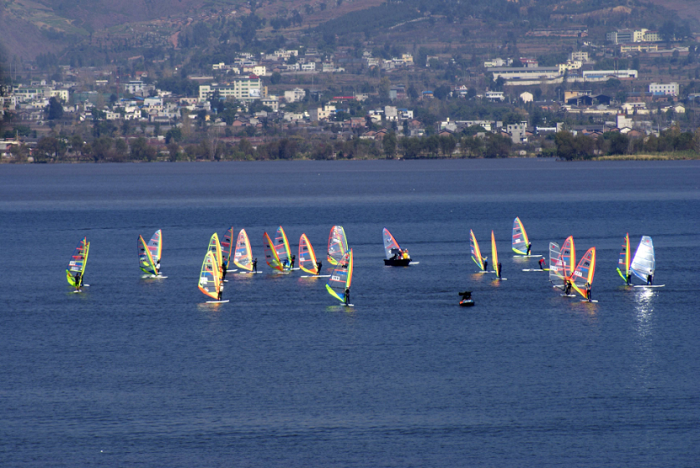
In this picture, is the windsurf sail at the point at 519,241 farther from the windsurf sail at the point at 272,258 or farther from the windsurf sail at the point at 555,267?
the windsurf sail at the point at 272,258

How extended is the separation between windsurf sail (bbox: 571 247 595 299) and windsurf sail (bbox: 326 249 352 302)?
Result: 54.8ft

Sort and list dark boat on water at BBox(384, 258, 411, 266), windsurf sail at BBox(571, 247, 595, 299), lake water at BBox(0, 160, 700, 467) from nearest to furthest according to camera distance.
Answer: lake water at BBox(0, 160, 700, 467) → windsurf sail at BBox(571, 247, 595, 299) → dark boat on water at BBox(384, 258, 411, 266)


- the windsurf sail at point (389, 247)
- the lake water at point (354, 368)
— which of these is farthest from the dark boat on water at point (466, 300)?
the windsurf sail at point (389, 247)

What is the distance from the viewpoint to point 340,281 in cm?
7100

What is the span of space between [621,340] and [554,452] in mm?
19567

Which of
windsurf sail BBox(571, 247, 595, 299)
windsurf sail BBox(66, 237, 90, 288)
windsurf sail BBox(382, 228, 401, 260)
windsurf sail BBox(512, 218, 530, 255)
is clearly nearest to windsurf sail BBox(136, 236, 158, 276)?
windsurf sail BBox(66, 237, 90, 288)

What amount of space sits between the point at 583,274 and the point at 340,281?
17.8m

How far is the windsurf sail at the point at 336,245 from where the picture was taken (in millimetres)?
88750

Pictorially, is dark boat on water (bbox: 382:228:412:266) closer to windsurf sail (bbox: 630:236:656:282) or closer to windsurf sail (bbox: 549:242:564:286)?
windsurf sail (bbox: 549:242:564:286)

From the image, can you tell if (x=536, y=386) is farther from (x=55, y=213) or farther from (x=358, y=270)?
(x=55, y=213)

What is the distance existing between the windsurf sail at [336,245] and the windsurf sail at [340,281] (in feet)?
57.3

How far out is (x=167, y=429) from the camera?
43812 mm

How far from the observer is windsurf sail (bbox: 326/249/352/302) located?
70000 mm

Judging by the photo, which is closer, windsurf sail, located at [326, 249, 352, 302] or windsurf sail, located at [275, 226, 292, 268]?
windsurf sail, located at [326, 249, 352, 302]
